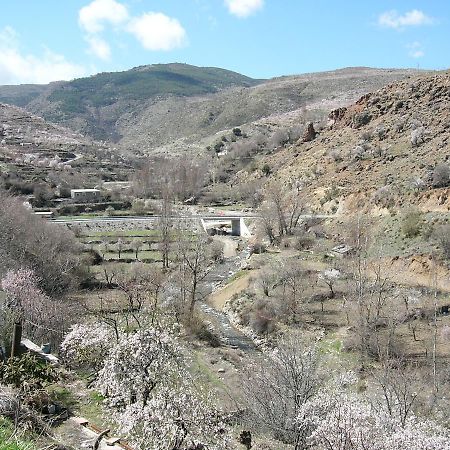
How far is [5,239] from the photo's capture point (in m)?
35.7

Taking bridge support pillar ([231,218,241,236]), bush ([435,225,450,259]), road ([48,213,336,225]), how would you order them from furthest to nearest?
road ([48,213,336,225]) → bridge support pillar ([231,218,241,236]) → bush ([435,225,450,259])

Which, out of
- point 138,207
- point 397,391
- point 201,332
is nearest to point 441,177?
Result: point 201,332

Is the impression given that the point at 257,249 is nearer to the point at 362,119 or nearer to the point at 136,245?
the point at 136,245

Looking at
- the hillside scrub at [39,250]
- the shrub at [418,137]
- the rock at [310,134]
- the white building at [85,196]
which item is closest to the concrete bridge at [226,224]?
the hillside scrub at [39,250]

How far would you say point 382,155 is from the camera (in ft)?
186

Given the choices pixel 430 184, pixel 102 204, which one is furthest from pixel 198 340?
pixel 102 204

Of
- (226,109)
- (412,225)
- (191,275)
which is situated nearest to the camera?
(191,275)

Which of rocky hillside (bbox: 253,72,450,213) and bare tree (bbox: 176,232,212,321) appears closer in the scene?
bare tree (bbox: 176,232,212,321)

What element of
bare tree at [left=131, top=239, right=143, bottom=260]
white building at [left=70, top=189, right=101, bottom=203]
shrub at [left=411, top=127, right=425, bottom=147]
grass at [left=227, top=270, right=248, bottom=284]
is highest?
shrub at [left=411, top=127, right=425, bottom=147]

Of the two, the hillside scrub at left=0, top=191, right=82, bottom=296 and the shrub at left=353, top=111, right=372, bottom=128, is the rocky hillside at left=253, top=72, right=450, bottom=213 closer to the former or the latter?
the shrub at left=353, top=111, right=372, bottom=128

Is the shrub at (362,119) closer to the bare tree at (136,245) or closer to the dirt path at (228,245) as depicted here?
the dirt path at (228,245)

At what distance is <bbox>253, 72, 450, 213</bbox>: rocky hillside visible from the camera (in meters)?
44.4

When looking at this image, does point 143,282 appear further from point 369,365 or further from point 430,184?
point 430,184

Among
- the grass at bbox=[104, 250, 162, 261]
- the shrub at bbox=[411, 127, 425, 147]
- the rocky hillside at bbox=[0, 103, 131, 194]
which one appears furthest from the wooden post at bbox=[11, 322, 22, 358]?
the rocky hillside at bbox=[0, 103, 131, 194]
